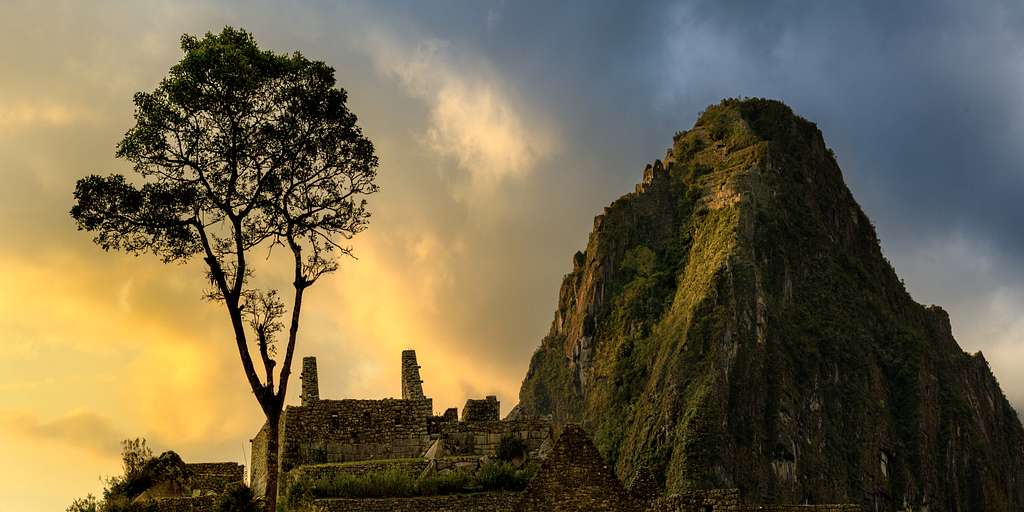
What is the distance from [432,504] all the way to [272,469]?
14.4 feet

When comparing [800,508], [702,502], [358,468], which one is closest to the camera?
[702,502]

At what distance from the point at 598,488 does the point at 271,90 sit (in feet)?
40.0

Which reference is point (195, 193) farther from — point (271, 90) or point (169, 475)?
point (169, 475)

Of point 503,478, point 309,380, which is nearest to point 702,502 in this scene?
point 503,478

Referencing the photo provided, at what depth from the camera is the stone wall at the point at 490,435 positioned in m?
28.0

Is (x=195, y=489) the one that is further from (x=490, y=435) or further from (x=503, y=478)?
(x=503, y=478)

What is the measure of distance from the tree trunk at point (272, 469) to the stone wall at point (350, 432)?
759 millimetres

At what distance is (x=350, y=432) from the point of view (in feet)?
98.6

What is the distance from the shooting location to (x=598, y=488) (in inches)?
973

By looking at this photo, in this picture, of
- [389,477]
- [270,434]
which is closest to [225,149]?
[270,434]

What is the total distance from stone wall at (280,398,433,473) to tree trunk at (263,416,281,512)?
0.76m

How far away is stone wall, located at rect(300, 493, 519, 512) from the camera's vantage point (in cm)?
2511

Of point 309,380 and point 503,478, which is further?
point 309,380

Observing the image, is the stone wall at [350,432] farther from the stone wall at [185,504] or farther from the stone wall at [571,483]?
the stone wall at [571,483]
